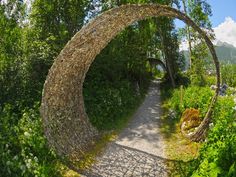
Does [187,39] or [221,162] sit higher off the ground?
[187,39]

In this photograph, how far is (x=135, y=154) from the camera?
11188 millimetres

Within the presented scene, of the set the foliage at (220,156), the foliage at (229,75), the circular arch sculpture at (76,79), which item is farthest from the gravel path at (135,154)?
the foliage at (229,75)

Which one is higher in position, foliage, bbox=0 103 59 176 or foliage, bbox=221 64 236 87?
foliage, bbox=221 64 236 87

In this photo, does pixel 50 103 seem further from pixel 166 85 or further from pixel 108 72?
pixel 166 85

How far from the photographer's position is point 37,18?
20078 mm

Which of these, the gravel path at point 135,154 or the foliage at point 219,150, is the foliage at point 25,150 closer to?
the gravel path at point 135,154

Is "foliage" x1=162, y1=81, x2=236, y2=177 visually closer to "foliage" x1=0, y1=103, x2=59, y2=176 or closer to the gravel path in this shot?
the gravel path

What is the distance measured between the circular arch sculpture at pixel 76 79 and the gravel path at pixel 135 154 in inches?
31.4

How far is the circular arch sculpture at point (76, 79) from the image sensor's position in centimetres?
1015

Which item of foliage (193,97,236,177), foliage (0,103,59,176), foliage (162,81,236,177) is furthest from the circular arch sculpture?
foliage (193,97,236,177)

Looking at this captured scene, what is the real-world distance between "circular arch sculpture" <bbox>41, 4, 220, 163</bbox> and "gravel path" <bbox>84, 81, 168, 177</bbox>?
80 cm

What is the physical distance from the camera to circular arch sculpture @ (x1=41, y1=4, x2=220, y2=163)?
1015 cm

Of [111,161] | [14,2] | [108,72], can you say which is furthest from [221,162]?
[108,72]

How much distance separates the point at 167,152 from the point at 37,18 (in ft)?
37.9
